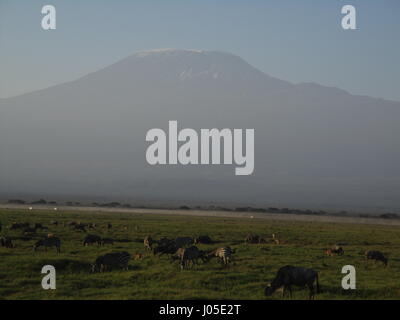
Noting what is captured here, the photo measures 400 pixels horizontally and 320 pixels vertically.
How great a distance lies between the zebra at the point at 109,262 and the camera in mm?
23281

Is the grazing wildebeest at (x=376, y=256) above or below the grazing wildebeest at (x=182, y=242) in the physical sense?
below

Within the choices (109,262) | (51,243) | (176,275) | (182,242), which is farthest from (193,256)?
(51,243)

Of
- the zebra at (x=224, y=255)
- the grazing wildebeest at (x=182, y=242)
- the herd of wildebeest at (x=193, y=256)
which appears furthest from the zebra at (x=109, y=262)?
the grazing wildebeest at (x=182, y=242)

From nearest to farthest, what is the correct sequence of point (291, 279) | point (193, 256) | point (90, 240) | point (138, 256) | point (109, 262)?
1. point (291, 279)
2. point (109, 262)
3. point (193, 256)
4. point (138, 256)
5. point (90, 240)

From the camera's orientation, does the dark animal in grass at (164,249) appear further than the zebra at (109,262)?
Yes

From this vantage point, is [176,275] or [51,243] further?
[51,243]

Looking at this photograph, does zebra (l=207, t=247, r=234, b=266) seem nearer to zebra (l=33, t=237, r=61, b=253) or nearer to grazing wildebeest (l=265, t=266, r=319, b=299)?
grazing wildebeest (l=265, t=266, r=319, b=299)

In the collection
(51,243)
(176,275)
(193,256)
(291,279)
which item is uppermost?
(51,243)

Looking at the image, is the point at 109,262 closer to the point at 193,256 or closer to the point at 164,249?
the point at 193,256

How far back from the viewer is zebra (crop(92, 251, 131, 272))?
2328 centimetres

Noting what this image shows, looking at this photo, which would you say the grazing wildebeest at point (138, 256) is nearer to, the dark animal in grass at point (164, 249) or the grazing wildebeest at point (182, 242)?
the dark animal in grass at point (164, 249)

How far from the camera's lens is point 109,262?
23.4 metres

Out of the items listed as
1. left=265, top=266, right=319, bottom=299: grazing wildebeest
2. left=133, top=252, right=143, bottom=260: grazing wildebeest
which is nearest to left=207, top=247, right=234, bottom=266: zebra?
left=133, top=252, right=143, bottom=260: grazing wildebeest

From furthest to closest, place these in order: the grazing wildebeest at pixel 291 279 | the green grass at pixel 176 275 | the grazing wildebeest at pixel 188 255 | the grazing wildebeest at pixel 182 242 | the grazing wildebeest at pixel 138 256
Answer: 1. the grazing wildebeest at pixel 182 242
2. the grazing wildebeest at pixel 138 256
3. the grazing wildebeest at pixel 188 255
4. the green grass at pixel 176 275
5. the grazing wildebeest at pixel 291 279
